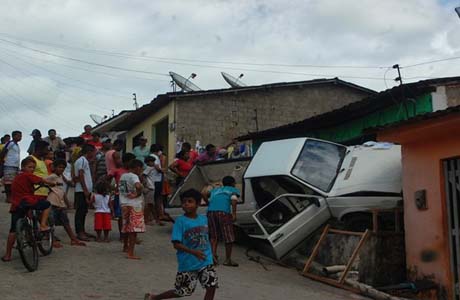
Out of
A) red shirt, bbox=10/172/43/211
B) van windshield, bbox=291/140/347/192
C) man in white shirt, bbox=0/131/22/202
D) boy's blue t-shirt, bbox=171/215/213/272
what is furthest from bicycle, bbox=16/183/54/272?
man in white shirt, bbox=0/131/22/202

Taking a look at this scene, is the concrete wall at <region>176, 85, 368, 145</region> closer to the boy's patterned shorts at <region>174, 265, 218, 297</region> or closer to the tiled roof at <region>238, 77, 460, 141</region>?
the tiled roof at <region>238, 77, 460, 141</region>

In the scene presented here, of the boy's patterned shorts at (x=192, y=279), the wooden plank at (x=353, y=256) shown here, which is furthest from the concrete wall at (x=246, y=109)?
the boy's patterned shorts at (x=192, y=279)

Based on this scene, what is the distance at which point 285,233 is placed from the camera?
10406 mm

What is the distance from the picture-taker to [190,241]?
6.29m

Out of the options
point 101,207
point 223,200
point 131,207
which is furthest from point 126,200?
point 223,200

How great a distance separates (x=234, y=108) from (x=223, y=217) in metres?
12.0

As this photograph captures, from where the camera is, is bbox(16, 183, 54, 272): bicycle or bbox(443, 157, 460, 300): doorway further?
bbox(443, 157, 460, 300): doorway

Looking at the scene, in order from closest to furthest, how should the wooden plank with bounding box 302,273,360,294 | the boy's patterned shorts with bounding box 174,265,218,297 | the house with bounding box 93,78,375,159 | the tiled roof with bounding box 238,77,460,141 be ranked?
the boy's patterned shorts with bounding box 174,265,218,297 → the wooden plank with bounding box 302,273,360,294 → the tiled roof with bounding box 238,77,460,141 → the house with bounding box 93,78,375,159

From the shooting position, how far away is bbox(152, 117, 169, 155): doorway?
22672mm

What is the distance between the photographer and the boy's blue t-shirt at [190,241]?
6250 mm

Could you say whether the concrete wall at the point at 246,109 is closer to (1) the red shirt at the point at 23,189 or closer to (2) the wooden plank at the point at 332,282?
(2) the wooden plank at the point at 332,282

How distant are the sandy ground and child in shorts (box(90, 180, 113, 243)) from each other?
1.12ft

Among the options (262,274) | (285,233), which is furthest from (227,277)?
(285,233)

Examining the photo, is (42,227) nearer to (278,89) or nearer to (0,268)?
(0,268)
